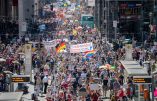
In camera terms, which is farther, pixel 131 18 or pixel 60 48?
pixel 131 18

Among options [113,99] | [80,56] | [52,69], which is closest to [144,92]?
[113,99]

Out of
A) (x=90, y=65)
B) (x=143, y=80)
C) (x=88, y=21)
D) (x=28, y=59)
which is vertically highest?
(x=143, y=80)

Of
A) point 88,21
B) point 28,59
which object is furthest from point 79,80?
point 88,21

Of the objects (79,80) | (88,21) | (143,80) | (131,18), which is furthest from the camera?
(88,21)

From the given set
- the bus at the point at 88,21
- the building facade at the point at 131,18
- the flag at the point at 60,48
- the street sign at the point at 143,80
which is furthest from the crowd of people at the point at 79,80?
the bus at the point at 88,21

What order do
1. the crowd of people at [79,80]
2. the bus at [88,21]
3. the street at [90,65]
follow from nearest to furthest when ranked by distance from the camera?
the street at [90,65]
the crowd of people at [79,80]
the bus at [88,21]

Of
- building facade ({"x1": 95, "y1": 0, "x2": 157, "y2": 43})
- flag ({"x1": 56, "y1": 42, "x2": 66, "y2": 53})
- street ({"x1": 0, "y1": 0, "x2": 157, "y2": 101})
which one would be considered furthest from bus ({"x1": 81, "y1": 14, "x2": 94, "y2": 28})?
flag ({"x1": 56, "y1": 42, "x2": 66, "y2": 53})

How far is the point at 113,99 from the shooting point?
30469 mm

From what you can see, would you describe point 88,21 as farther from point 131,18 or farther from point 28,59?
point 28,59

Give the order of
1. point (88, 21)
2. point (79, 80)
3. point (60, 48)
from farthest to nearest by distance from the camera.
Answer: point (88, 21) → point (60, 48) → point (79, 80)

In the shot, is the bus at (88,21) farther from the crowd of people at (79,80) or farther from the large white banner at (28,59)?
the large white banner at (28,59)

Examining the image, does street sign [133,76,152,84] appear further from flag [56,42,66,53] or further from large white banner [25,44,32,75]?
flag [56,42,66,53]

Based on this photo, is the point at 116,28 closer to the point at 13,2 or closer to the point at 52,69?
the point at 13,2

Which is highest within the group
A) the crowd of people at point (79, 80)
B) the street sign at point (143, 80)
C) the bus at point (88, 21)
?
the street sign at point (143, 80)
